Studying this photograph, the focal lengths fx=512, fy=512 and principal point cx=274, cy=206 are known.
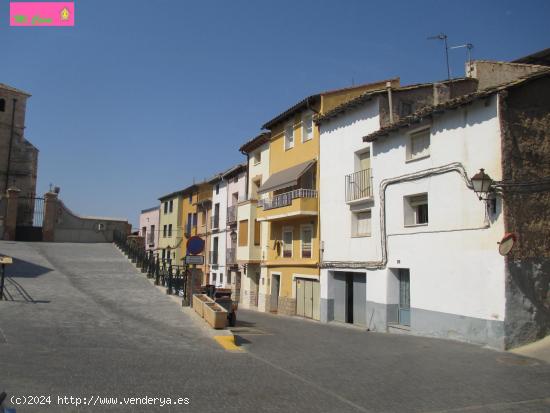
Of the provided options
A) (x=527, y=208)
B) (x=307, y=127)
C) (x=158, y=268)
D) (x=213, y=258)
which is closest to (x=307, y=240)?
(x=307, y=127)

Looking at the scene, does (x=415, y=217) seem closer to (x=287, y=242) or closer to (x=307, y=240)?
(x=307, y=240)

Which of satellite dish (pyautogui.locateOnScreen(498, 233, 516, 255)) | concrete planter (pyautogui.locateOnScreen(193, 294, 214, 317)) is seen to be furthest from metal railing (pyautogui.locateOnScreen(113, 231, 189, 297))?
satellite dish (pyautogui.locateOnScreen(498, 233, 516, 255))

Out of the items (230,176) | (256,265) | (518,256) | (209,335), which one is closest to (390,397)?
(209,335)

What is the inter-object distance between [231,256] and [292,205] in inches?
480

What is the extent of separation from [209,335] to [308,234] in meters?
11.7

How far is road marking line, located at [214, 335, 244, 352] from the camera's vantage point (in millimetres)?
11484

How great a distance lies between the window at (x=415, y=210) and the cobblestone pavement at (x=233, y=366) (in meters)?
3.78

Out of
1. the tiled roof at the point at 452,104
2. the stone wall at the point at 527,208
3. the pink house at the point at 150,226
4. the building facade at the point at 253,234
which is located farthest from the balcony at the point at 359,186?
the pink house at the point at 150,226

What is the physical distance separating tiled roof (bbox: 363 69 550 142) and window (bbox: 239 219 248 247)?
42.7ft

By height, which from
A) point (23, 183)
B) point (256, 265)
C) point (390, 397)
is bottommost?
point (390, 397)

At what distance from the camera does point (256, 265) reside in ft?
98.9

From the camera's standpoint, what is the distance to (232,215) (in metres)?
34.9

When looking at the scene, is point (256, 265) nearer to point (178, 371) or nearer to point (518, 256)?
point (518, 256)

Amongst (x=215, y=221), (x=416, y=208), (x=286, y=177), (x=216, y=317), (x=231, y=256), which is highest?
(x=286, y=177)
